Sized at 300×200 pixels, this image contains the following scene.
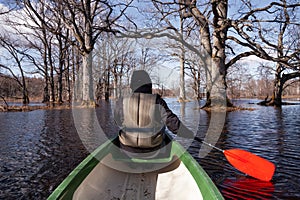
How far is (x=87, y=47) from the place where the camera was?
812 inches

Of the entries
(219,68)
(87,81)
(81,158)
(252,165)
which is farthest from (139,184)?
(87,81)


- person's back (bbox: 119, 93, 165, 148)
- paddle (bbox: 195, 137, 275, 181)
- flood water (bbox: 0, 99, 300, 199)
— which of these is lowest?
flood water (bbox: 0, 99, 300, 199)

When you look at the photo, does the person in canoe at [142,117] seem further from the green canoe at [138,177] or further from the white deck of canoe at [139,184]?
the white deck of canoe at [139,184]

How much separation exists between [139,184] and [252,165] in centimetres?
220

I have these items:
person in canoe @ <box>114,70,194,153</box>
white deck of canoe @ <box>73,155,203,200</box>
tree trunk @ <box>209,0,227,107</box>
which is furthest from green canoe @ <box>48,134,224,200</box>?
tree trunk @ <box>209,0,227,107</box>

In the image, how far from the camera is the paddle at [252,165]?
4.02m

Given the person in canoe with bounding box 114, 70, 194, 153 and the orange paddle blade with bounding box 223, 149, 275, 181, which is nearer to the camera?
the person in canoe with bounding box 114, 70, 194, 153

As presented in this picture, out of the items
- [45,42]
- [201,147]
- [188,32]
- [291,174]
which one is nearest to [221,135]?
[201,147]

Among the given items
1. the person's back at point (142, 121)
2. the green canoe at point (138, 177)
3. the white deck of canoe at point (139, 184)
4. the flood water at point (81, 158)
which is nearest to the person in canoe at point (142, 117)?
the person's back at point (142, 121)

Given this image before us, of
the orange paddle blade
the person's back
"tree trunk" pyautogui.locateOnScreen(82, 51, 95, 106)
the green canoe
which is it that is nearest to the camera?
the green canoe

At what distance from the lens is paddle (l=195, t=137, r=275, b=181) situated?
13.2ft

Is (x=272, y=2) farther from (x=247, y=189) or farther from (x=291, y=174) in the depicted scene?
(x=247, y=189)

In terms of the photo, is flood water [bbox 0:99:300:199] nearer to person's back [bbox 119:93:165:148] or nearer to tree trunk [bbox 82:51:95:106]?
person's back [bbox 119:93:165:148]

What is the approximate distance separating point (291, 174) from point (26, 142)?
297 inches
